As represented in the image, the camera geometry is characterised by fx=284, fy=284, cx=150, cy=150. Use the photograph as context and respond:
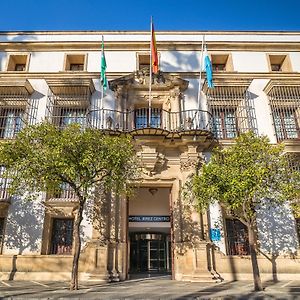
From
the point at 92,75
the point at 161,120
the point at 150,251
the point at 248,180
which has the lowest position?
the point at 150,251

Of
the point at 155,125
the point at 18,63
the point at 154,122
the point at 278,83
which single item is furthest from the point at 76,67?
the point at 278,83

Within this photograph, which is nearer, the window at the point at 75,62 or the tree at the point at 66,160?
the tree at the point at 66,160

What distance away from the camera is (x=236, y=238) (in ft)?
44.1

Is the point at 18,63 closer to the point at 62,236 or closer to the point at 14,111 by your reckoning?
the point at 14,111

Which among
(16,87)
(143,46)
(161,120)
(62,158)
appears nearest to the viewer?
(62,158)

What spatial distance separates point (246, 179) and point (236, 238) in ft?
15.5

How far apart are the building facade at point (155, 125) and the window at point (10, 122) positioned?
6 centimetres

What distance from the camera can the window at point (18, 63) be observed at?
17141 mm

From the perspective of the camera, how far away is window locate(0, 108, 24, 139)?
1525cm

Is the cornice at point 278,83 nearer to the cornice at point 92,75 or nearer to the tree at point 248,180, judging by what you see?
the cornice at point 92,75

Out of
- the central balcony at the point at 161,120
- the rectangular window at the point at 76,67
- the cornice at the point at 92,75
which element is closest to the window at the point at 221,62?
the cornice at the point at 92,75

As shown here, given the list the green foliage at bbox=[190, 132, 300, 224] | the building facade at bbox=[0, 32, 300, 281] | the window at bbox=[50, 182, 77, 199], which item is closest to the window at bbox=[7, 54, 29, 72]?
the building facade at bbox=[0, 32, 300, 281]

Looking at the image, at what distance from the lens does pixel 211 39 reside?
17.8 metres

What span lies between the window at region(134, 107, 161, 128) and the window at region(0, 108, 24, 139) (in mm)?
6261
